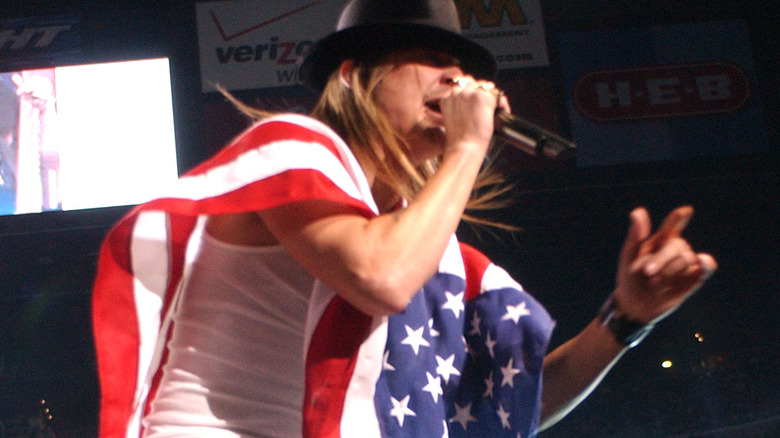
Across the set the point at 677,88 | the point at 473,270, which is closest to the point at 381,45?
the point at 473,270

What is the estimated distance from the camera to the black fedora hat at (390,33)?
1.16 meters

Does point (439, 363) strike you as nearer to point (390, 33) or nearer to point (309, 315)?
point (309, 315)

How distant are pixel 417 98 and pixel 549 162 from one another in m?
2.86

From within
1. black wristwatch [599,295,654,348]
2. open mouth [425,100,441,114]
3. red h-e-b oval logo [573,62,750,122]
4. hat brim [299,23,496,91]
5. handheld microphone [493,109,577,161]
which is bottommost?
black wristwatch [599,295,654,348]

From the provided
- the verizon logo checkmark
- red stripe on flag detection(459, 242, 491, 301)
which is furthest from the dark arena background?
red stripe on flag detection(459, 242, 491, 301)

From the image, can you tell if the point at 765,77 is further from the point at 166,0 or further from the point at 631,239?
the point at 631,239

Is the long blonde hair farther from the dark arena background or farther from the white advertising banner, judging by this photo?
the white advertising banner

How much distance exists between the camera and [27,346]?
4480mm

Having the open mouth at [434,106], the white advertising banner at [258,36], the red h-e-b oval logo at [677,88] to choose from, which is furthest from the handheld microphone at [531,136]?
the red h-e-b oval logo at [677,88]

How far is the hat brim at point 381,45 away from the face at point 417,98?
2 centimetres

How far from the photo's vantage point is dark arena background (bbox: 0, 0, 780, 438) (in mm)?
3746

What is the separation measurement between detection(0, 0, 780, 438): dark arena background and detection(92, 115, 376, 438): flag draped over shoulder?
275 centimetres

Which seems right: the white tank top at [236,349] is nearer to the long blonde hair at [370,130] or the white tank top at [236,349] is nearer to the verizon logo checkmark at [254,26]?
the long blonde hair at [370,130]

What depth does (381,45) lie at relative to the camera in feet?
3.82
